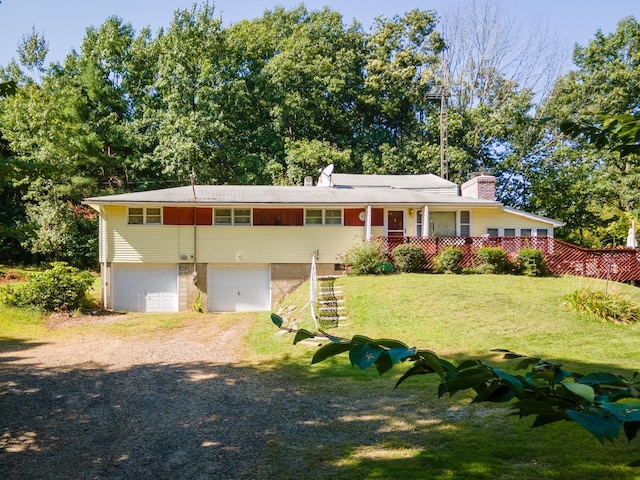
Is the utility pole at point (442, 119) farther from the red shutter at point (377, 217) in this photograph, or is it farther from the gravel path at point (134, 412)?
the gravel path at point (134, 412)

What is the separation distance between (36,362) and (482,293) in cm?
1251

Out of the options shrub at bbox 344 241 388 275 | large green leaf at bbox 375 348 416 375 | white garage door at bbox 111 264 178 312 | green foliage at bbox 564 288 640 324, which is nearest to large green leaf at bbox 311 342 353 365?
large green leaf at bbox 375 348 416 375

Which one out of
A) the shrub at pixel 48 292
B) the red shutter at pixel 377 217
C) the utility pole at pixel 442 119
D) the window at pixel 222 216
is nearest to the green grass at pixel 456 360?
the red shutter at pixel 377 217

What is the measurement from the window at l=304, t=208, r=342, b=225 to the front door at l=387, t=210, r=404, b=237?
7.13 feet

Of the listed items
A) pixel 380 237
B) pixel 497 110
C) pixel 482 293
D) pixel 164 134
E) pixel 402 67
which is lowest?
pixel 482 293

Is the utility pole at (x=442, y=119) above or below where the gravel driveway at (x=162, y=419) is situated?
above

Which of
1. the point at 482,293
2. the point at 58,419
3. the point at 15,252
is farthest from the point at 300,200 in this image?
the point at 15,252

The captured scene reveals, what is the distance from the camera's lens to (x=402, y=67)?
3538cm

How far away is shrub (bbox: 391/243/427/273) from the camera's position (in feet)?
59.8

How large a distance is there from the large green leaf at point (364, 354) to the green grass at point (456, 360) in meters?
0.78

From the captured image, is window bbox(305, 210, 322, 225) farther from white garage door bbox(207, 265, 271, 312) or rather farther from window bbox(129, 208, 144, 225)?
window bbox(129, 208, 144, 225)

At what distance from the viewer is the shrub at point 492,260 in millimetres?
18297

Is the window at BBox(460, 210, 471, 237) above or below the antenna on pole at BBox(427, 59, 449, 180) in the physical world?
below

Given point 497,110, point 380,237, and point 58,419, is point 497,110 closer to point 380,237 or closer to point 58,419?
point 380,237
